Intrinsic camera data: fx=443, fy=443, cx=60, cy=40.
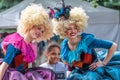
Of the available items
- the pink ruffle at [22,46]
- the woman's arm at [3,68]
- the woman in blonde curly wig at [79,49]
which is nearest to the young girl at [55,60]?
the woman in blonde curly wig at [79,49]

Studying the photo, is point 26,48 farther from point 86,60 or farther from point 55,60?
point 55,60

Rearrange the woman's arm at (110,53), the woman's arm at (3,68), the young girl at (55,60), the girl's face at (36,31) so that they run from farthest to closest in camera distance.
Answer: the young girl at (55,60), the woman's arm at (110,53), the girl's face at (36,31), the woman's arm at (3,68)

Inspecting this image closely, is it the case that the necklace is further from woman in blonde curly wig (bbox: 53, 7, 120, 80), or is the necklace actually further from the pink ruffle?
the pink ruffle

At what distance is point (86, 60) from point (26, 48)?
0.59 meters

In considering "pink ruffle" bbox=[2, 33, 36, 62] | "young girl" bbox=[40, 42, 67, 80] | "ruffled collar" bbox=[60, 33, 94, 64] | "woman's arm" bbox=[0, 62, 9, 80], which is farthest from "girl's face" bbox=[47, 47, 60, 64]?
Result: "woman's arm" bbox=[0, 62, 9, 80]

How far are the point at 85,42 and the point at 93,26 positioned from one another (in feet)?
14.5

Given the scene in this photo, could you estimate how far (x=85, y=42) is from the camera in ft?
13.3

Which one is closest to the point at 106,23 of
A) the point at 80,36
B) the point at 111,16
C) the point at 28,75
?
the point at 111,16

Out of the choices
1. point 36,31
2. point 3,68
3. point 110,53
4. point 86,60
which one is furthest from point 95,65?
point 3,68

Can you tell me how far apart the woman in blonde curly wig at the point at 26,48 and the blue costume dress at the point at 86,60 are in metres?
0.31

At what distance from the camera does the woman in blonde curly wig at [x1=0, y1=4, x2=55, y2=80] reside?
372cm

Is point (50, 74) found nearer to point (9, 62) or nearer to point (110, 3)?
point (9, 62)

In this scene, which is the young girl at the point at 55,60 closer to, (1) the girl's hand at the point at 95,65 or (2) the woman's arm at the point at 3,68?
(1) the girl's hand at the point at 95,65

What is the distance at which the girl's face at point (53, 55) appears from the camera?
4.57 meters
